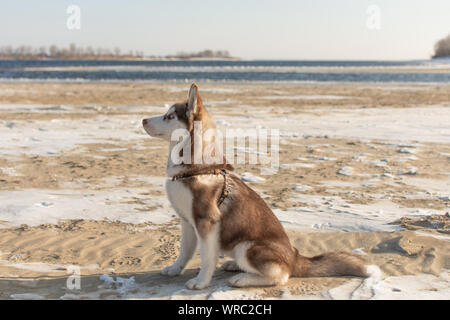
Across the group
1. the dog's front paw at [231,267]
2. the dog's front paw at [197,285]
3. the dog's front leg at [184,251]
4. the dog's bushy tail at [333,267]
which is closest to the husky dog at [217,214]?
the dog's front paw at [197,285]

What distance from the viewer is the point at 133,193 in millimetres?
7688

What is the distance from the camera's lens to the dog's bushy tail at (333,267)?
4.43 metres

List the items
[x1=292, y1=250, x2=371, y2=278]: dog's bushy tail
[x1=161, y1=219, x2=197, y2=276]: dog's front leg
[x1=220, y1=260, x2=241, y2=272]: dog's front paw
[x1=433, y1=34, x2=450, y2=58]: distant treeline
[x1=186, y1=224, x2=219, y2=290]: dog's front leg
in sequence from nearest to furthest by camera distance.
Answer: [x1=186, y1=224, x2=219, y2=290]: dog's front leg → [x1=292, y1=250, x2=371, y2=278]: dog's bushy tail → [x1=161, y1=219, x2=197, y2=276]: dog's front leg → [x1=220, y1=260, x2=241, y2=272]: dog's front paw → [x1=433, y1=34, x2=450, y2=58]: distant treeline

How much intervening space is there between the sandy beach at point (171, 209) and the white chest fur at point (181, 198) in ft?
2.31

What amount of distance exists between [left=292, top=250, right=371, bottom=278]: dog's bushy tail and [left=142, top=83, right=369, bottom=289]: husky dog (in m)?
Result: 0.21

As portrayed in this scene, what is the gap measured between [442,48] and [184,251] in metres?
133

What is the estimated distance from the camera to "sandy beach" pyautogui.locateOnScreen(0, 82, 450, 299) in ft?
14.6

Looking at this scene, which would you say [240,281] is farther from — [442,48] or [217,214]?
[442,48]

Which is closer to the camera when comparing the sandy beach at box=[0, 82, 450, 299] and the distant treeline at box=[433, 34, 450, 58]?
the sandy beach at box=[0, 82, 450, 299]

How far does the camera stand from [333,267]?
175 inches

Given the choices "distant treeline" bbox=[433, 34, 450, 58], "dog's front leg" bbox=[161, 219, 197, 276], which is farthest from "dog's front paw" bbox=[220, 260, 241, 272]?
"distant treeline" bbox=[433, 34, 450, 58]

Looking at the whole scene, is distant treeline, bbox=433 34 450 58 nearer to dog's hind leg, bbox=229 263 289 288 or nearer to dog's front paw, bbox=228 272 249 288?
dog's hind leg, bbox=229 263 289 288

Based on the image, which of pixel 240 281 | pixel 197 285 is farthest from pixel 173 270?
pixel 240 281
